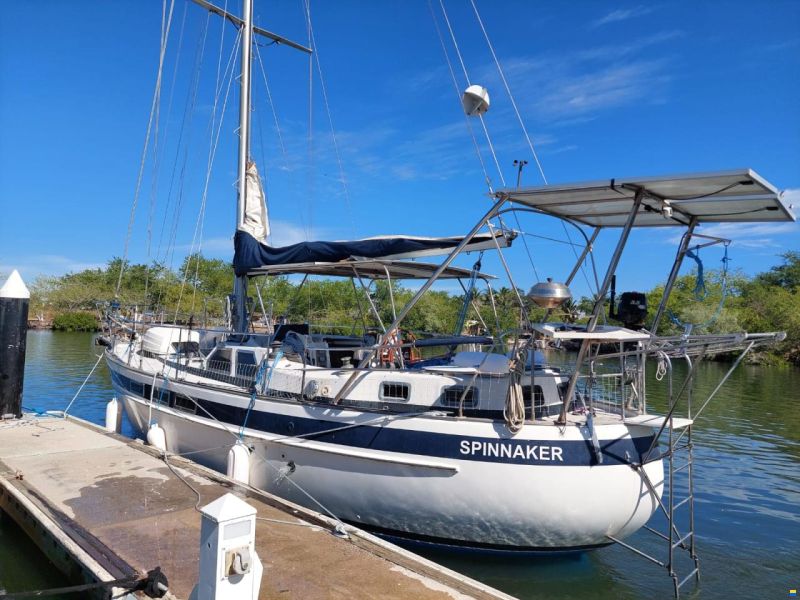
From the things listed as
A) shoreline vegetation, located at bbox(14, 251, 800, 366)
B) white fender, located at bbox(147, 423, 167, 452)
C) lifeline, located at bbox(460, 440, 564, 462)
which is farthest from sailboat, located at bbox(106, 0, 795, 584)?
shoreline vegetation, located at bbox(14, 251, 800, 366)

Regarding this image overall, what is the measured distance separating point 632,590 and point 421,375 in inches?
155

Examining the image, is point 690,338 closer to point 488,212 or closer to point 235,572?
point 488,212

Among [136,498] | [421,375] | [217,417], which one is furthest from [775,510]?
[136,498]

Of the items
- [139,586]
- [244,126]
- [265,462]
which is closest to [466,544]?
[265,462]

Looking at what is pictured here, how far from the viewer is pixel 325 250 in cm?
1011

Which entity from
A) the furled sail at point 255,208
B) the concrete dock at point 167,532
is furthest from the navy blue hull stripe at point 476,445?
the furled sail at point 255,208

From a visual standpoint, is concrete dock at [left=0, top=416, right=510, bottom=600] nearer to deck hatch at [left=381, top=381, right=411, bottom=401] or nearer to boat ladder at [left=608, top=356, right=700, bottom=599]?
deck hatch at [left=381, top=381, right=411, bottom=401]

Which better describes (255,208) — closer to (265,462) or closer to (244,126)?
(244,126)

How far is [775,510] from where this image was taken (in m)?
10.4

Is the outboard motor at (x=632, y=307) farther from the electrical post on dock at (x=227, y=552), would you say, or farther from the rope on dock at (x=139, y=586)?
the rope on dock at (x=139, y=586)

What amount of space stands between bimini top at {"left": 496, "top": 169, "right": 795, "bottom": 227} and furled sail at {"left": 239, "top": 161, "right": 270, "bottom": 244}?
25.0ft

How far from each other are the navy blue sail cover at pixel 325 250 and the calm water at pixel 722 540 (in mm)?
4497

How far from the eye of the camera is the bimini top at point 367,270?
1004 centimetres

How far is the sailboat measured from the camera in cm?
724
